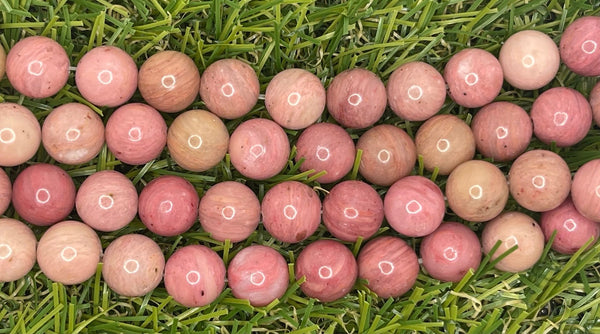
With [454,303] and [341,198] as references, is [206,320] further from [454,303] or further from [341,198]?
[454,303]

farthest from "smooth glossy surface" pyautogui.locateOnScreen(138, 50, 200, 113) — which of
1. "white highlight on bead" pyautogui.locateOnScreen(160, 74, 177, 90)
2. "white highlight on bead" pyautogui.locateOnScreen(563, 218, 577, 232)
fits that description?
"white highlight on bead" pyautogui.locateOnScreen(563, 218, 577, 232)

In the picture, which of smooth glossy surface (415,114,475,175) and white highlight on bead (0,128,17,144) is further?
smooth glossy surface (415,114,475,175)

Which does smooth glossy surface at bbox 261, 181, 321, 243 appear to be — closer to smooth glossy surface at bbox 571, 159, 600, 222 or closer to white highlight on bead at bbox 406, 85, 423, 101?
white highlight on bead at bbox 406, 85, 423, 101

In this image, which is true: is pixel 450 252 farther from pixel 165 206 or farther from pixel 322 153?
pixel 165 206

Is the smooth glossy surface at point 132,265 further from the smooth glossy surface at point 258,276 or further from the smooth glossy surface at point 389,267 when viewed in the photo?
the smooth glossy surface at point 389,267

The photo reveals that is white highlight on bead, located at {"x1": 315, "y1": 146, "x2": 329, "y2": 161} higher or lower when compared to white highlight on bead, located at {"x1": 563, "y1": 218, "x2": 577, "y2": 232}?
higher

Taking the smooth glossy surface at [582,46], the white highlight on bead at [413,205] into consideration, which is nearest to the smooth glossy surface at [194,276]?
the white highlight on bead at [413,205]

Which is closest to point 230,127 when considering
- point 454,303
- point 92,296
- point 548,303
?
point 92,296
